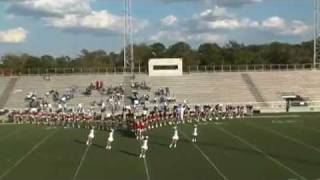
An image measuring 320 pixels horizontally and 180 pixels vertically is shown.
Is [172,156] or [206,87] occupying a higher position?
[206,87]

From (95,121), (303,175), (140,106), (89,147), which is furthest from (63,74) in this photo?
(303,175)

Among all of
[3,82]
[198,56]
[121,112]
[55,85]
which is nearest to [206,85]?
[55,85]

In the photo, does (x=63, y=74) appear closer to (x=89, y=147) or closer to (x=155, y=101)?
(x=155, y=101)

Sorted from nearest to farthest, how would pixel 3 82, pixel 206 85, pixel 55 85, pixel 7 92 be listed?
pixel 7 92 < pixel 206 85 < pixel 55 85 < pixel 3 82

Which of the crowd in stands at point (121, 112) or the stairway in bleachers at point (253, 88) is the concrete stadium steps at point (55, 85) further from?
the stairway in bleachers at point (253, 88)

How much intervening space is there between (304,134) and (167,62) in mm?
37782

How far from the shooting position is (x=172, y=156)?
82.7 ft

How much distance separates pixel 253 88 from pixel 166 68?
9681 millimetres

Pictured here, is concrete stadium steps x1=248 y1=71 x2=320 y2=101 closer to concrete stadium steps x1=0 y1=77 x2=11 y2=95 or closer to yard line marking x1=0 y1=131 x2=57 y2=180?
concrete stadium steps x1=0 y1=77 x2=11 y2=95

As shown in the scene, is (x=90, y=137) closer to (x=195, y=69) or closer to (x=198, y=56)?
(x=195, y=69)

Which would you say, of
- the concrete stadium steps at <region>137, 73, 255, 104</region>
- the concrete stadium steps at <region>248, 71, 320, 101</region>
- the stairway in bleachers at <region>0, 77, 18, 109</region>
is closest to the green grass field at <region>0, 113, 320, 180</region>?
the concrete stadium steps at <region>137, 73, 255, 104</region>

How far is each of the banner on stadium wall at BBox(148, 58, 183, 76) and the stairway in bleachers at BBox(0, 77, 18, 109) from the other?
46.3ft

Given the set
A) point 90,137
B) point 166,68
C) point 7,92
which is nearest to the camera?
point 90,137

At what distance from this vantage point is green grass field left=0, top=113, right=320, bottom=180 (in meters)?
20.6
